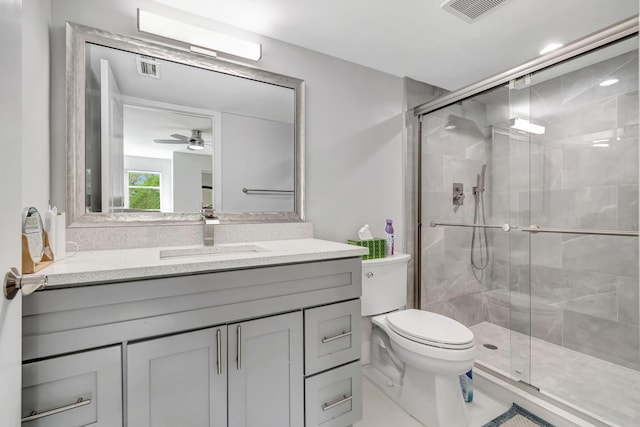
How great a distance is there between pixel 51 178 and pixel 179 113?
62 centimetres

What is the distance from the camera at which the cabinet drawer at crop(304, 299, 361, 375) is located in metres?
1.29

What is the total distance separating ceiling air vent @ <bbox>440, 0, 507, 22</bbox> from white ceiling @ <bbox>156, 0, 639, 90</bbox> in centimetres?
4

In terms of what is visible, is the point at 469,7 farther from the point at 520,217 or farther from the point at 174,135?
the point at 174,135

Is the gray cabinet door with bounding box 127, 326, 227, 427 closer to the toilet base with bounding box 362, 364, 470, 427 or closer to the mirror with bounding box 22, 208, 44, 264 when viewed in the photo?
the mirror with bounding box 22, 208, 44, 264

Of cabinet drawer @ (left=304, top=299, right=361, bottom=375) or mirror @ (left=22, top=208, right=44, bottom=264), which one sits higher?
mirror @ (left=22, top=208, right=44, bottom=264)

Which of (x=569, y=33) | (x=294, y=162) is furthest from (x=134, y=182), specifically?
(x=569, y=33)

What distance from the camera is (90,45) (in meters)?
1.37

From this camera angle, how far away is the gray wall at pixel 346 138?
1910 mm

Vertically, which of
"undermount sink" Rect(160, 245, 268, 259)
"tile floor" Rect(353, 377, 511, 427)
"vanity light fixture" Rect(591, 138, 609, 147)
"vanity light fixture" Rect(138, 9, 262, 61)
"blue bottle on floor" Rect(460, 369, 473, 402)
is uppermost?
"vanity light fixture" Rect(138, 9, 262, 61)

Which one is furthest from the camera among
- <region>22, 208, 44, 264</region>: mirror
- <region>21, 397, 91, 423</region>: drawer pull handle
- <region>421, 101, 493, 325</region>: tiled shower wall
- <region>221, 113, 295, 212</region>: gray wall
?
<region>421, 101, 493, 325</region>: tiled shower wall

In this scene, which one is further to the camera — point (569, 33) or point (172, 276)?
point (569, 33)

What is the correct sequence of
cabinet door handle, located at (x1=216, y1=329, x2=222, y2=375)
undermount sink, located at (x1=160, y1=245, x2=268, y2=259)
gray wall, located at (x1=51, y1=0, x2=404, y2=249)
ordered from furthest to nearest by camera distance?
gray wall, located at (x1=51, y1=0, x2=404, y2=249)
undermount sink, located at (x1=160, y1=245, x2=268, y2=259)
cabinet door handle, located at (x1=216, y1=329, x2=222, y2=375)

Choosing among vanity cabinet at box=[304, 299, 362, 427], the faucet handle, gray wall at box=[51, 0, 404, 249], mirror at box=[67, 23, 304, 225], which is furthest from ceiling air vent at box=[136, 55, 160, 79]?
vanity cabinet at box=[304, 299, 362, 427]

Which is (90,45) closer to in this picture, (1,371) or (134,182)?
(134,182)
